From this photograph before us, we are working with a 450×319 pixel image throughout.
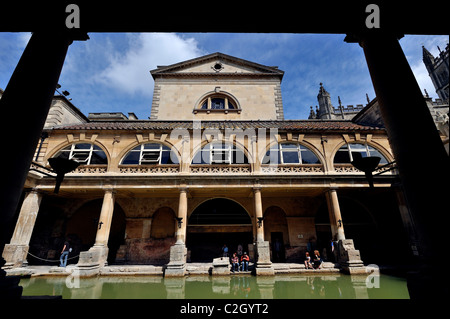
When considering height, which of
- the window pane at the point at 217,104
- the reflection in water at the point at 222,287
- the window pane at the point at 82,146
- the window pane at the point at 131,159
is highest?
the window pane at the point at 217,104

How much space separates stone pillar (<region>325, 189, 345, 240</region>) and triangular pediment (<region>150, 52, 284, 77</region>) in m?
13.5

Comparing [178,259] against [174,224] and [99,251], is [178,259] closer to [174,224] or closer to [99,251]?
[99,251]

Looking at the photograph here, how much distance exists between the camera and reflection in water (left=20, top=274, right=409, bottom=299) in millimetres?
7117

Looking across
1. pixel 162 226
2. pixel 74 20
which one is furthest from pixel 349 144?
pixel 74 20

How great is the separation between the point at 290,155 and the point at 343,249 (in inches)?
245

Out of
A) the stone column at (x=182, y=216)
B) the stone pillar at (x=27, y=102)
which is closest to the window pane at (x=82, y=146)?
the stone column at (x=182, y=216)

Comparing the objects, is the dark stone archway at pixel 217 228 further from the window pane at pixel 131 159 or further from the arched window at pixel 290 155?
the window pane at pixel 131 159

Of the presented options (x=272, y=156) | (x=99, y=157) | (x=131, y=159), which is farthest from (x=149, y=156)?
(x=272, y=156)

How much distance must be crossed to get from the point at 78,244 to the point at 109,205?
5892mm

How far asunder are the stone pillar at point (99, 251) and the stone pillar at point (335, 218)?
42.2 feet

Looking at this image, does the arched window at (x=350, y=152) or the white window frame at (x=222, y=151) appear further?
the arched window at (x=350, y=152)

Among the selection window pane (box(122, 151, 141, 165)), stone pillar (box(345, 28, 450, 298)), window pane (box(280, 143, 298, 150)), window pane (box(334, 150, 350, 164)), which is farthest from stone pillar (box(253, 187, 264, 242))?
stone pillar (box(345, 28, 450, 298))

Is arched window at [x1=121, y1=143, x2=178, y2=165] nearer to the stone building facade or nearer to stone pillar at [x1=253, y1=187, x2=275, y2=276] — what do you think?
the stone building facade

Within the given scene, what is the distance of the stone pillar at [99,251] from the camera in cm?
1052
